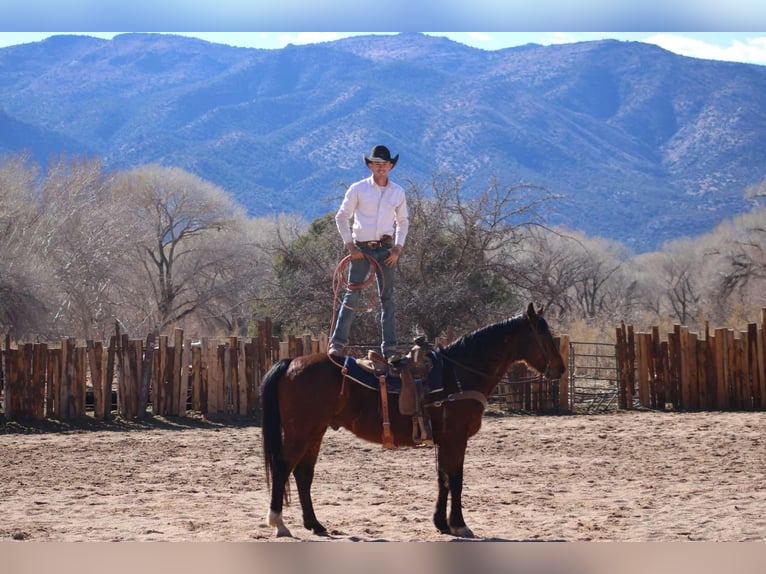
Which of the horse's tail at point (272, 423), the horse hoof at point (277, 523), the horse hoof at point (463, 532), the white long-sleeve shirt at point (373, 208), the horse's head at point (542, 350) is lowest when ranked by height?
the horse hoof at point (463, 532)

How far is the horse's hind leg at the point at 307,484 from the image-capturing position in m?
6.13

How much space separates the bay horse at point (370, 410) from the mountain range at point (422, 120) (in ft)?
198

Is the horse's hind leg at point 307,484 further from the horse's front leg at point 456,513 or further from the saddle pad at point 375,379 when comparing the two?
the horse's front leg at point 456,513

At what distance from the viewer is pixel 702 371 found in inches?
555

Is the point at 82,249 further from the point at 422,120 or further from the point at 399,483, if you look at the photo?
the point at 422,120

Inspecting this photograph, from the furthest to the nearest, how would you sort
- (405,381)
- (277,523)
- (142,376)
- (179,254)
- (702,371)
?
(179,254) < (702,371) < (142,376) < (405,381) < (277,523)

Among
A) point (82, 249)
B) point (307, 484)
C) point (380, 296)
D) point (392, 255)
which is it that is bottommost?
point (307, 484)

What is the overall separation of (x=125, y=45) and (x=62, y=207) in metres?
83.2

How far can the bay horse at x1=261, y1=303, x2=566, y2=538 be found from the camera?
237 inches

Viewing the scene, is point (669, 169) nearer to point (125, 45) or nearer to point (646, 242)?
point (646, 242)

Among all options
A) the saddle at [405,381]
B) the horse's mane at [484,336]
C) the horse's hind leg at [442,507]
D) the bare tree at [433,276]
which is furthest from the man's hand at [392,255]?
the bare tree at [433,276]

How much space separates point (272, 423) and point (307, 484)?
504mm

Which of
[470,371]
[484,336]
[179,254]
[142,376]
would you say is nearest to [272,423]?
[470,371]

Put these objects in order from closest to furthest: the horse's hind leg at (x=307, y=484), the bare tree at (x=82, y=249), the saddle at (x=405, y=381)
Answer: the saddle at (x=405, y=381) → the horse's hind leg at (x=307, y=484) → the bare tree at (x=82, y=249)
